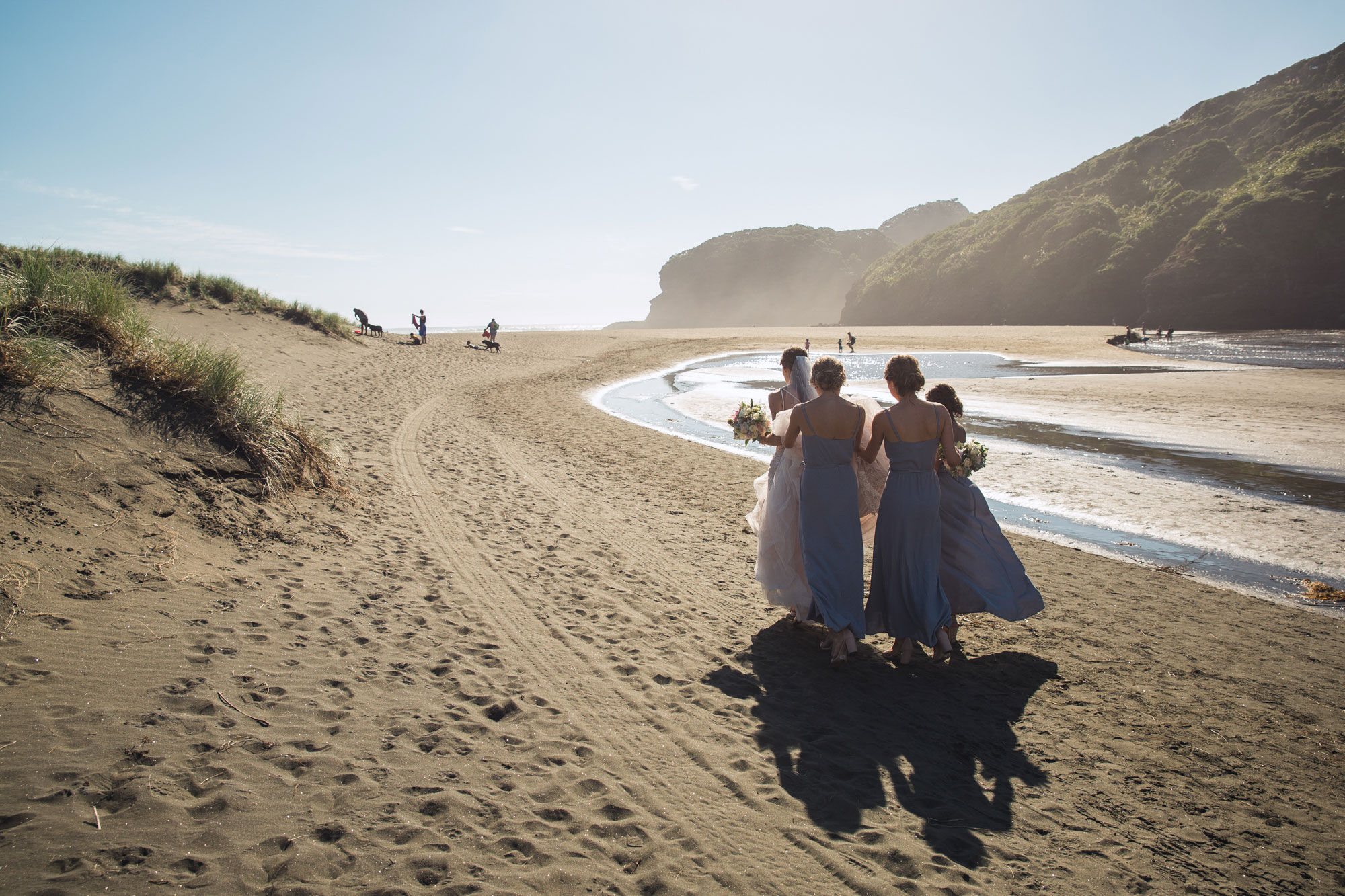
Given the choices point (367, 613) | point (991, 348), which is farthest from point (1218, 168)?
point (367, 613)

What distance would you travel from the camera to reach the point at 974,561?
16.3ft

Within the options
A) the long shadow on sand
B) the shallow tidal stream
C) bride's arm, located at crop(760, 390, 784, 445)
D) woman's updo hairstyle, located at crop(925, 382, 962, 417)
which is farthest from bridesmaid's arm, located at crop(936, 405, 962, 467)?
the shallow tidal stream

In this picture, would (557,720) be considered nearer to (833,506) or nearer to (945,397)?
(833,506)

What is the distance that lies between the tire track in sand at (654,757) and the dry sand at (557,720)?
0.06 ft

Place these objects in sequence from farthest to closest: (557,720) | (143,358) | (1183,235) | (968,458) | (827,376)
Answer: (1183,235) → (143,358) → (968,458) → (827,376) → (557,720)

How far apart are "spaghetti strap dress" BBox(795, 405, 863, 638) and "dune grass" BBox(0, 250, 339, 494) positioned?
562cm

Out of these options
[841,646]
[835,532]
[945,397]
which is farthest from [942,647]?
[945,397]

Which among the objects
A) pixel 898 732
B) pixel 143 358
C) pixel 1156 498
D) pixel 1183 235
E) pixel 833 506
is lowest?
pixel 898 732

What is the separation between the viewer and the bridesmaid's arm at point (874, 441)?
4695mm

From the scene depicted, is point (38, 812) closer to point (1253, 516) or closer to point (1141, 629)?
point (1141, 629)

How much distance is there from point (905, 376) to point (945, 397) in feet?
2.24

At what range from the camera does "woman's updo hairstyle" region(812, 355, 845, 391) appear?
4738mm

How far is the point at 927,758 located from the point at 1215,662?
9.86ft

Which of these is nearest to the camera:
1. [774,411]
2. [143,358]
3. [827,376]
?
[827,376]
